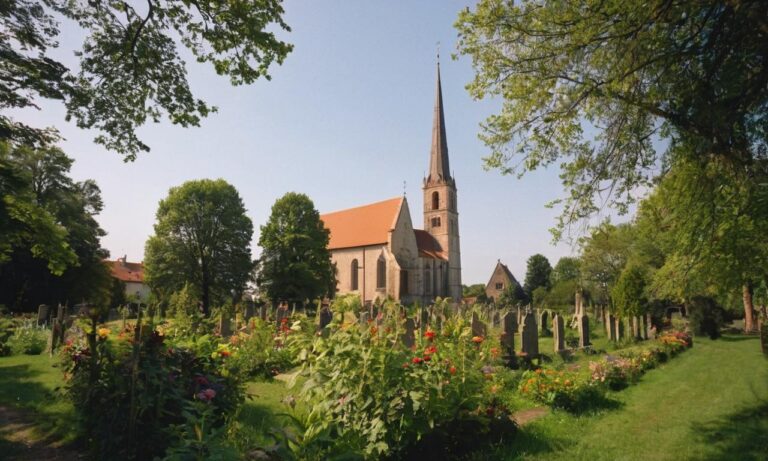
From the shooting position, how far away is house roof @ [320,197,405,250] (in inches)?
1752

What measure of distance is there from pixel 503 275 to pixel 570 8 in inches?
2247

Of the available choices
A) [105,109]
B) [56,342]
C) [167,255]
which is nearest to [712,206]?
[105,109]

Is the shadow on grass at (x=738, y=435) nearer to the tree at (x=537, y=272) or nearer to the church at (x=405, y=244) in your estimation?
the church at (x=405, y=244)

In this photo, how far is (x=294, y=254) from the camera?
106 feet

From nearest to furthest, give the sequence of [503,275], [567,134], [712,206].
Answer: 1. [712,206]
2. [567,134]
3. [503,275]

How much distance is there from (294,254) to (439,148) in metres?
25.0

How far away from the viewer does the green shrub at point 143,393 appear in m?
4.05

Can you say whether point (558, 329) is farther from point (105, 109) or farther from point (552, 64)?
point (105, 109)

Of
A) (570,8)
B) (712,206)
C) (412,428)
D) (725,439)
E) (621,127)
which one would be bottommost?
(725,439)

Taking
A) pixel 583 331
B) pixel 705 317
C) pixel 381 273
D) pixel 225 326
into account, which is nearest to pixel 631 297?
pixel 705 317

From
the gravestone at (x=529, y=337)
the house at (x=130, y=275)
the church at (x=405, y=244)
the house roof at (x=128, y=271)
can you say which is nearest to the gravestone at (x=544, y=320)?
the gravestone at (x=529, y=337)

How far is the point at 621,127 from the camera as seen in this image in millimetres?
6879

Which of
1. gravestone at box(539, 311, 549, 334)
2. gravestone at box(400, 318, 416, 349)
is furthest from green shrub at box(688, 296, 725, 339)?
gravestone at box(400, 318, 416, 349)

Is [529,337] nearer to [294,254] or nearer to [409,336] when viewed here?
[409,336]
